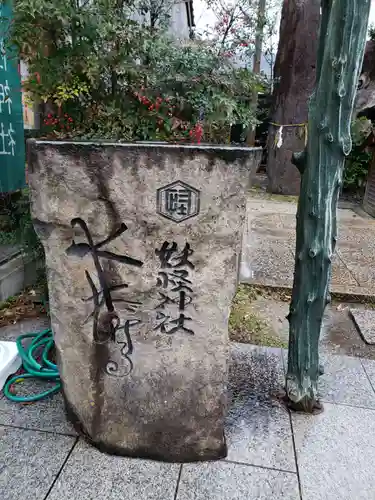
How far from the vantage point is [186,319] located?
2.05 meters

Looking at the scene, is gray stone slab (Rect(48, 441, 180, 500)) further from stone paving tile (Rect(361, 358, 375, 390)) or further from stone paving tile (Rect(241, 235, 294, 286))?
stone paving tile (Rect(241, 235, 294, 286))

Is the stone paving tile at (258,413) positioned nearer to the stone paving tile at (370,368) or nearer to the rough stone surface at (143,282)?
the rough stone surface at (143,282)

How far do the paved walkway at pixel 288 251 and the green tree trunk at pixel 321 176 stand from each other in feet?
6.99

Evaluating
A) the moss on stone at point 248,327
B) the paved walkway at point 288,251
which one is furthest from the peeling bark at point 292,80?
the moss on stone at point 248,327

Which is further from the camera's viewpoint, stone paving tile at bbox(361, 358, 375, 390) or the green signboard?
the green signboard

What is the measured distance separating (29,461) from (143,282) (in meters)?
1.15

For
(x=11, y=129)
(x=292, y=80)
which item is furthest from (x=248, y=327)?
(x=292, y=80)

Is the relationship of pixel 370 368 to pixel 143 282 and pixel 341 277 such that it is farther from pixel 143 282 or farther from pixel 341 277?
pixel 143 282

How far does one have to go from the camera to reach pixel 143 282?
6.57 feet

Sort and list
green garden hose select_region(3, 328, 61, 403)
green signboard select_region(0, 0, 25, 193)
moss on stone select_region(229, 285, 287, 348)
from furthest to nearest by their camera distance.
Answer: green signboard select_region(0, 0, 25, 193) → moss on stone select_region(229, 285, 287, 348) → green garden hose select_region(3, 328, 61, 403)

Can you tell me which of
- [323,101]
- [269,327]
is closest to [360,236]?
[269,327]

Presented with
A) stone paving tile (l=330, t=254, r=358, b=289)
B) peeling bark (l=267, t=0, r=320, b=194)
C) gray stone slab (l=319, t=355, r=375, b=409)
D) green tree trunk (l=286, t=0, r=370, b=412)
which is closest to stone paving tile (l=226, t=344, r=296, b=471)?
green tree trunk (l=286, t=0, r=370, b=412)

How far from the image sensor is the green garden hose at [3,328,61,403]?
2637 millimetres

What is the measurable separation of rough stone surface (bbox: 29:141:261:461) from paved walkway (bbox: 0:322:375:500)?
13cm
